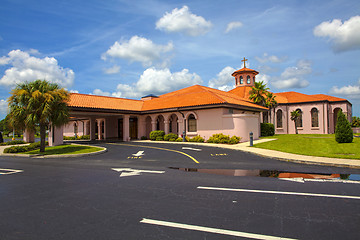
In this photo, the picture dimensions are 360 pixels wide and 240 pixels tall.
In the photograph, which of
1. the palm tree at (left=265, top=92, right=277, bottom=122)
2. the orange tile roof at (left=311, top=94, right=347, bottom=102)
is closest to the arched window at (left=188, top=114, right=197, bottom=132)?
the palm tree at (left=265, top=92, right=277, bottom=122)

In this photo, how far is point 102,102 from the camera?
28.9 metres

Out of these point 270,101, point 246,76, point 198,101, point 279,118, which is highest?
point 246,76

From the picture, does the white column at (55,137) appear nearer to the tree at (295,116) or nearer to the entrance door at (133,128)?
the entrance door at (133,128)

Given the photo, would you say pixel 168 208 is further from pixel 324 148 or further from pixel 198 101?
pixel 198 101

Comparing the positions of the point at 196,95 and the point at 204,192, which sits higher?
the point at 196,95

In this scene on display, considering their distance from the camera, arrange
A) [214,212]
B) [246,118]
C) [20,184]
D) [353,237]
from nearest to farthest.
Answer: [353,237] → [214,212] → [20,184] → [246,118]

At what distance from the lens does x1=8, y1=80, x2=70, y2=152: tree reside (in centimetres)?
1680

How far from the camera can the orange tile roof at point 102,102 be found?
25.6m

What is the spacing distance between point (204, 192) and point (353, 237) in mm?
3399

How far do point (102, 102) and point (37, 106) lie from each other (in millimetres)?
11744

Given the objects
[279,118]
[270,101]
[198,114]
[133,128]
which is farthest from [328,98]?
[133,128]

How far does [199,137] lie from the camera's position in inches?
976

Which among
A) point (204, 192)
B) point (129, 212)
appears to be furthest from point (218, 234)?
point (204, 192)

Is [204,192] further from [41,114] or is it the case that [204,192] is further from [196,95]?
[196,95]
